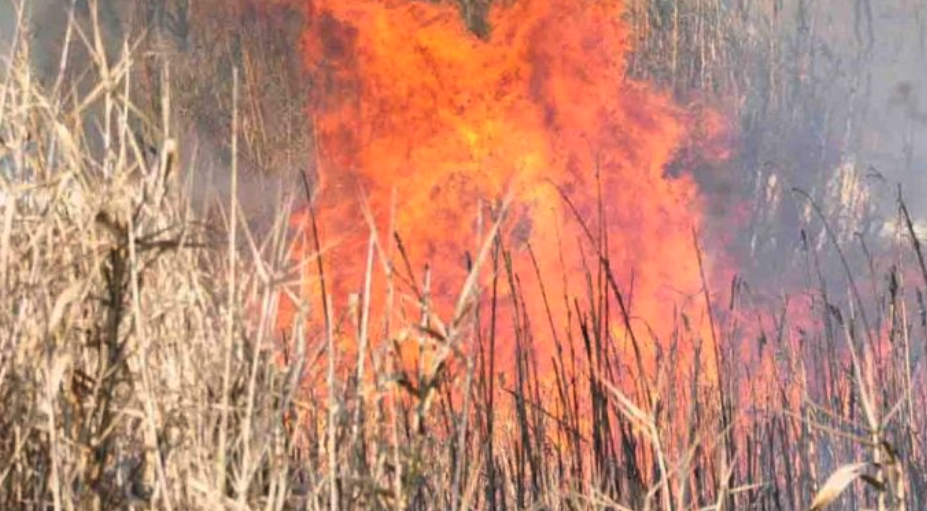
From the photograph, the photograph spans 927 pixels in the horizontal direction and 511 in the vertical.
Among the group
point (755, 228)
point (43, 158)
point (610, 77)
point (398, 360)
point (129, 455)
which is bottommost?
point (129, 455)

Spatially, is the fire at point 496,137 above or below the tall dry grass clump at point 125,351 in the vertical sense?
above

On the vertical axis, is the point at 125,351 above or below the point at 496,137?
below

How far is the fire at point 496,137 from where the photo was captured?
42.0 feet

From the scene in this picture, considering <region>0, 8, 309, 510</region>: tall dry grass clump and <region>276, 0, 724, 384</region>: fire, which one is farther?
<region>276, 0, 724, 384</region>: fire

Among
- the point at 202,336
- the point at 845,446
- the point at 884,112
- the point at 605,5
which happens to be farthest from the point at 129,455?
the point at 884,112

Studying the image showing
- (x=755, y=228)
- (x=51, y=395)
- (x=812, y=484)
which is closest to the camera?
(x=51, y=395)

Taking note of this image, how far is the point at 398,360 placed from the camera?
110 inches

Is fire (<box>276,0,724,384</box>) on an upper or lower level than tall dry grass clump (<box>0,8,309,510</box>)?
upper

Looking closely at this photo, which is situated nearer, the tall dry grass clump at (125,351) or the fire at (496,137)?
the tall dry grass clump at (125,351)

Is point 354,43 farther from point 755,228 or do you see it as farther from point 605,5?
point 755,228

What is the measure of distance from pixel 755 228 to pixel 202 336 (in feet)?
40.8

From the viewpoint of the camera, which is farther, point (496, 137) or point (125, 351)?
point (496, 137)

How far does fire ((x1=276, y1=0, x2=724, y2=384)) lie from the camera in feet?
42.0

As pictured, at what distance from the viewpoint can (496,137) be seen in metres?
13.0
